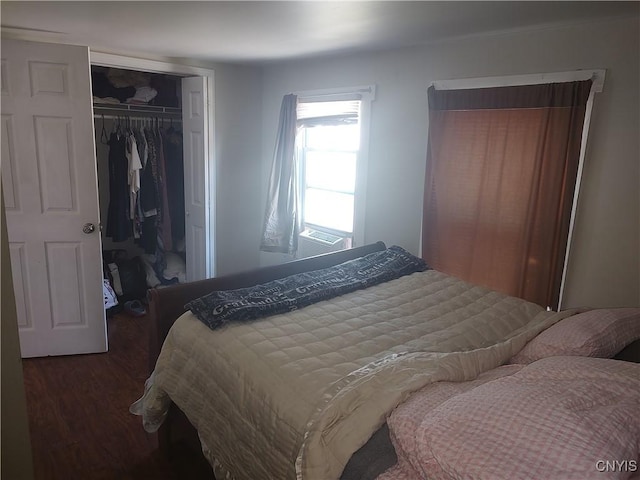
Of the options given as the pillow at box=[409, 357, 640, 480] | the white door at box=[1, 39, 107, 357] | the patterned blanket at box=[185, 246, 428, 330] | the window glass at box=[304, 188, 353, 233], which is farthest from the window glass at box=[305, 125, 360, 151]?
the pillow at box=[409, 357, 640, 480]

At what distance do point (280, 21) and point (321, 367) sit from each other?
5.70 ft

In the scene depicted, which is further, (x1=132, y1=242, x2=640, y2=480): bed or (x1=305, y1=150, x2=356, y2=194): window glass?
(x1=305, y1=150, x2=356, y2=194): window glass

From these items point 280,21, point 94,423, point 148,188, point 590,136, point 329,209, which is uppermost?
point 280,21

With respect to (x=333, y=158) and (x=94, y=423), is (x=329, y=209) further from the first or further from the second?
(x=94, y=423)

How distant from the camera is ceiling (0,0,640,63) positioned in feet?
6.61

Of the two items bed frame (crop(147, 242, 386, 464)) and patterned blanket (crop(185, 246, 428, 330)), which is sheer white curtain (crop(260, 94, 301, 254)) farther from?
bed frame (crop(147, 242, 386, 464))

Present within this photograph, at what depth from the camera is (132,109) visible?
4020 mm

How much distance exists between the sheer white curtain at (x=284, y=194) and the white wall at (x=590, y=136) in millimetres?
748

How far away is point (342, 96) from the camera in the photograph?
3.43 metres

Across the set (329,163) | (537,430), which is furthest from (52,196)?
(537,430)

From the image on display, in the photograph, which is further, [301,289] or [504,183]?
[504,183]

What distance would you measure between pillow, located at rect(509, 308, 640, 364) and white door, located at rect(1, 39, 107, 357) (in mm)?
2750

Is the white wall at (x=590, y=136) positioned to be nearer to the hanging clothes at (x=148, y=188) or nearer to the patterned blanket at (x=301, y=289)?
the patterned blanket at (x=301, y=289)

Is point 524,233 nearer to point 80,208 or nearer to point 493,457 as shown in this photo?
point 493,457
